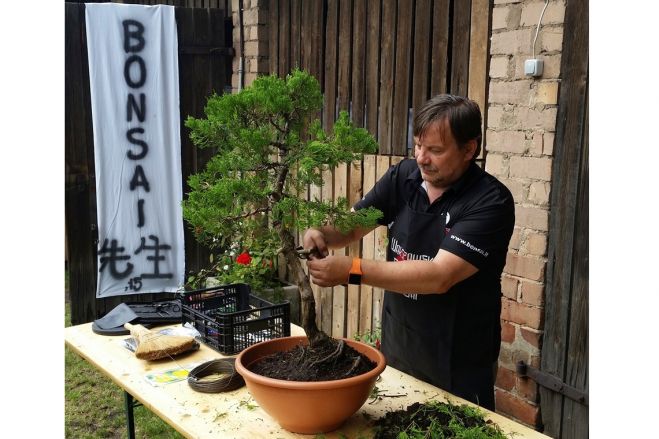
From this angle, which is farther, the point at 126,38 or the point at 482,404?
the point at 126,38

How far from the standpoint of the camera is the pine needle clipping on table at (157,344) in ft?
8.98

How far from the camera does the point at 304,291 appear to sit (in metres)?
A: 2.28

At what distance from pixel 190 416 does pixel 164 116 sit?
3891 mm

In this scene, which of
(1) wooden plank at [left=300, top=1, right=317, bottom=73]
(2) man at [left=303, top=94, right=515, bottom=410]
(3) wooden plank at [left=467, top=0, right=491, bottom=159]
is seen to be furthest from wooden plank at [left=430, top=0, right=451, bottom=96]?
(1) wooden plank at [left=300, top=1, right=317, bottom=73]

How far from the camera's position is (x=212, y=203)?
6.95 feet

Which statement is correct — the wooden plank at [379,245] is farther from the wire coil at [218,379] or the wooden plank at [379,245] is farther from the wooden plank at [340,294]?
the wire coil at [218,379]

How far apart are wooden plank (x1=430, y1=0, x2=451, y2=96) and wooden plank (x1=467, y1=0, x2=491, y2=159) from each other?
0.21m

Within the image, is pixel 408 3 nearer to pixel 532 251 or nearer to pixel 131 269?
pixel 532 251

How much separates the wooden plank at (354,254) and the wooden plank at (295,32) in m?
1.10

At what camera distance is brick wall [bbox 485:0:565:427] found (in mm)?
3318

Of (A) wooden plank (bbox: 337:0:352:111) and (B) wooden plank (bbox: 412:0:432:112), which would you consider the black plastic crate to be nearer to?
(B) wooden plank (bbox: 412:0:432:112)

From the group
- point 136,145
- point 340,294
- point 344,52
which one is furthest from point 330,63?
point 136,145

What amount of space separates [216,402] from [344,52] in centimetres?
309

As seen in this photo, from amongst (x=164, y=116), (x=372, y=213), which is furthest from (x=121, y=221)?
(x=372, y=213)
